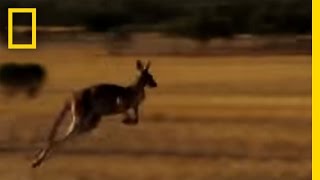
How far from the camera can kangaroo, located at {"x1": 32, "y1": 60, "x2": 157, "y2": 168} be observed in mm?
6430

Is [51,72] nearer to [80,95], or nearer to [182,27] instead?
[182,27]

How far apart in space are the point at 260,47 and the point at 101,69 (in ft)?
8.65

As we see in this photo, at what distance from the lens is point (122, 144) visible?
9141mm

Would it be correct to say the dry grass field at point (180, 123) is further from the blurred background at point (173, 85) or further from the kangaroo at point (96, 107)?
the kangaroo at point (96, 107)

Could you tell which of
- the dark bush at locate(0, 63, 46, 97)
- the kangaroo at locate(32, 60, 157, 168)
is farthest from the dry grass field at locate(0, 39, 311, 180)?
the kangaroo at locate(32, 60, 157, 168)

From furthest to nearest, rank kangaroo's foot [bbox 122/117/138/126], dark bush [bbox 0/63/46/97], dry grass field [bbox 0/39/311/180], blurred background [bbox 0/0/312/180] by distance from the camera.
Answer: dark bush [bbox 0/63/46/97], blurred background [bbox 0/0/312/180], dry grass field [bbox 0/39/311/180], kangaroo's foot [bbox 122/117/138/126]

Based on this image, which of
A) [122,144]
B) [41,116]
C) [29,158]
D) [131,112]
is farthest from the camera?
[41,116]

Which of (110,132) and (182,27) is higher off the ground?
(182,27)

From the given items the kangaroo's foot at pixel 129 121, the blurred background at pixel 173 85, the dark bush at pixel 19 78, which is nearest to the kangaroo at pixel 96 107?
the kangaroo's foot at pixel 129 121

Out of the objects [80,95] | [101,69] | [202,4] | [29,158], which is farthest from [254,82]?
[80,95]

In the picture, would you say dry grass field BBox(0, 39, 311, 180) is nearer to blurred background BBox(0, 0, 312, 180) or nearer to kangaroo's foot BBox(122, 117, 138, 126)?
blurred background BBox(0, 0, 312, 180)

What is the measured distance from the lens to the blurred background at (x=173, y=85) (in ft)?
25.9

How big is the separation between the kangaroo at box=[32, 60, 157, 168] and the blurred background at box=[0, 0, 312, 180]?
0.54 meters

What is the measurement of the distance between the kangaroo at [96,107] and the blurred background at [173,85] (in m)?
0.54
